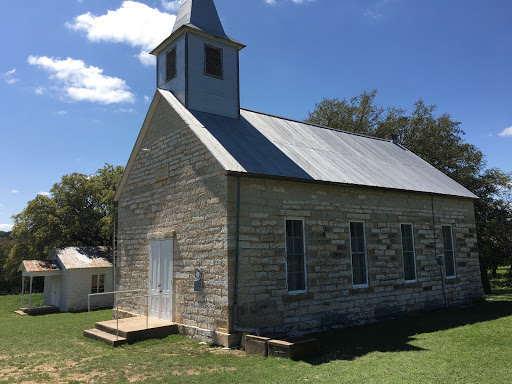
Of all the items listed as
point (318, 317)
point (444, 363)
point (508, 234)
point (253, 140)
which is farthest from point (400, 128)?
point (444, 363)

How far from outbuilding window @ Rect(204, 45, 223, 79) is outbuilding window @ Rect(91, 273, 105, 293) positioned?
14.6 metres

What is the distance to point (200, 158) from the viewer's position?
11008 millimetres

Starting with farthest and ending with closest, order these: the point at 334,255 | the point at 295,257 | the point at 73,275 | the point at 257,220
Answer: the point at 73,275, the point at 334,255, the point at 295,257, the point at 257,220

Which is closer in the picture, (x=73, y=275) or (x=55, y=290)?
(x=73, y=275)

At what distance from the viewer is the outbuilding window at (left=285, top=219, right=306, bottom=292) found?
425 inches

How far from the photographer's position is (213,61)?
13953 millimetres

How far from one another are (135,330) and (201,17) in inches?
425

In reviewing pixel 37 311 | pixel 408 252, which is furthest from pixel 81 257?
pixel 408 252

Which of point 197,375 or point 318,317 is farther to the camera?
point 318,317

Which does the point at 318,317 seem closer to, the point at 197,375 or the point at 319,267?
the point at 319,267

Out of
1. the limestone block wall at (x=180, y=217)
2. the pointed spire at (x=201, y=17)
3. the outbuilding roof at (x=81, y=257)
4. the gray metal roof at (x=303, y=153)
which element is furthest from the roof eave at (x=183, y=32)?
the outbuilding roof at (x=81, y=257)

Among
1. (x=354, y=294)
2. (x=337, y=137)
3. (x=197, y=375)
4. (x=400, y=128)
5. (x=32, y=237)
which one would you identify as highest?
(x=400, y=128)

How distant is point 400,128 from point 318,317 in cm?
2207

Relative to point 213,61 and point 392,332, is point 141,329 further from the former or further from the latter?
point 213,61
